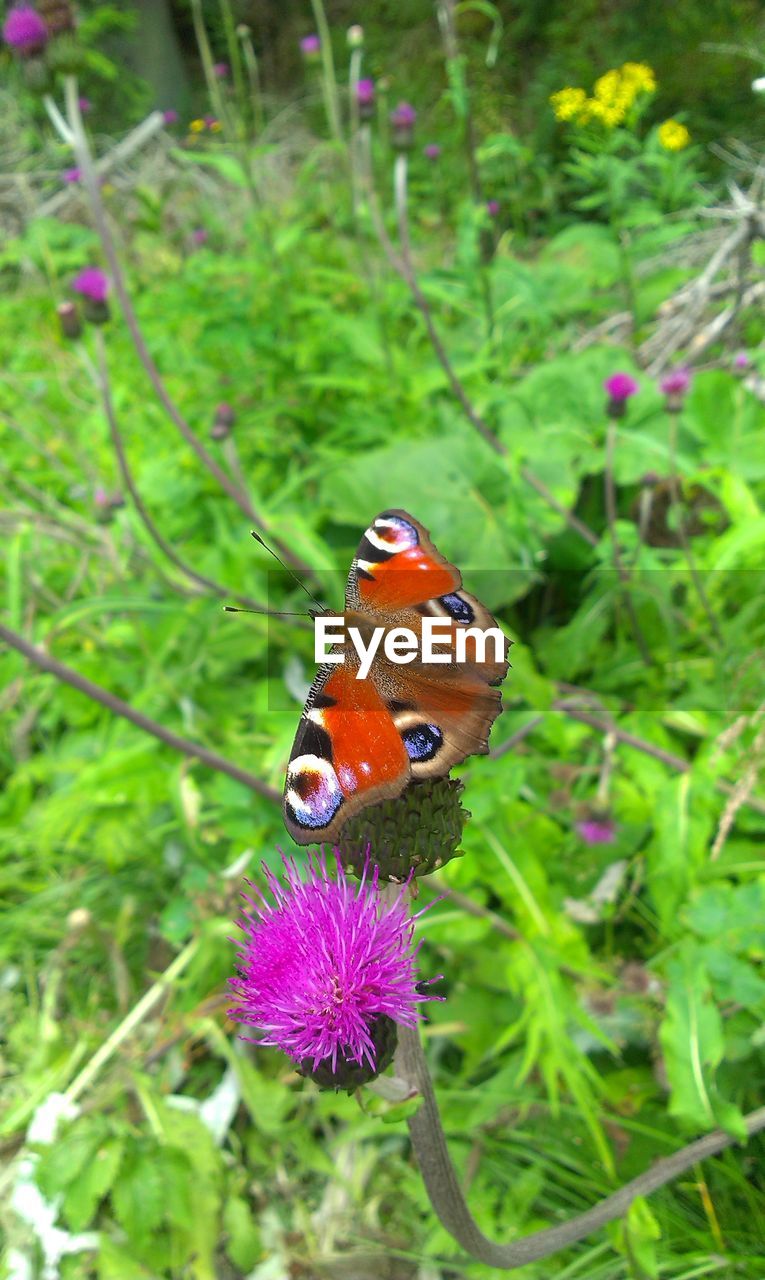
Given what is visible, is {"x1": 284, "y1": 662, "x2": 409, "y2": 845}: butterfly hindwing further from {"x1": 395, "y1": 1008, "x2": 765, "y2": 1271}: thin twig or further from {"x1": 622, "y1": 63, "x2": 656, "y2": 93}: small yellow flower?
{"x1": 622, "y1": 63, "x2": 656, "y2": 93}: small yellow flower

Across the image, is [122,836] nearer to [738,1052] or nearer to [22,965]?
[22,965]

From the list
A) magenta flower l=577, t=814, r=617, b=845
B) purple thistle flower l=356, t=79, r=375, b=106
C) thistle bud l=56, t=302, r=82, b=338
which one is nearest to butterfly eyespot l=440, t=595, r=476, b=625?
magenta flower l=577, t=814, r=617, b=845

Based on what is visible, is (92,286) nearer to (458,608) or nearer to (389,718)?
(458,608)

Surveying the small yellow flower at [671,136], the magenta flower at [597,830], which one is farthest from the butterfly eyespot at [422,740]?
the small yellow flower at [671,136]

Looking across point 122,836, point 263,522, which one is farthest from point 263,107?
point 122,836

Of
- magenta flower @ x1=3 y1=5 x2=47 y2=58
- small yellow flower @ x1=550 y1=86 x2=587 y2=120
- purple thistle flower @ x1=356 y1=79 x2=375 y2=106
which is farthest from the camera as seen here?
small yellow flower @ x1=550 y1=86 x2=587 y2=120

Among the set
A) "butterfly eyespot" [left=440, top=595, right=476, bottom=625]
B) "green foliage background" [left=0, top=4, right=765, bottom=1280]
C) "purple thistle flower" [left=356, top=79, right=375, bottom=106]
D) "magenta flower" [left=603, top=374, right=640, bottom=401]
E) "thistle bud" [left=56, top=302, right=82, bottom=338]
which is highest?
"purple thistle flower" [left=356, top=79, right=375, bottom=106]
